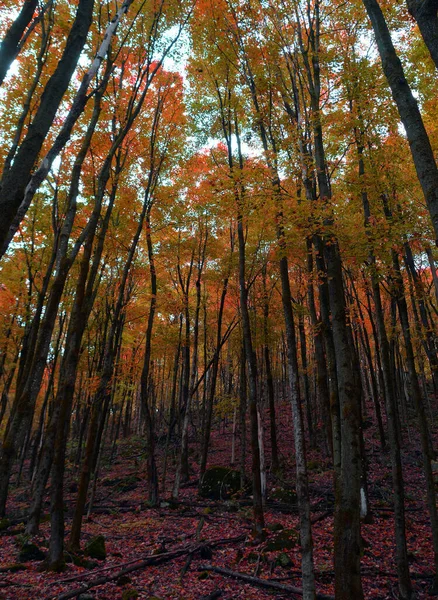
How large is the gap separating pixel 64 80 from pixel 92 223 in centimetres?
415

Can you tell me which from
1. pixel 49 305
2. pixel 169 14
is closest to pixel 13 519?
pixel 49 305

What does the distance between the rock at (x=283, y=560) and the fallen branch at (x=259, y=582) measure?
868 mm

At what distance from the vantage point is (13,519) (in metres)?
10.9

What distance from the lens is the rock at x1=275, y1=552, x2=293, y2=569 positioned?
22.6 feet

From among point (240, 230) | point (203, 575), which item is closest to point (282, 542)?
point (203, 575)

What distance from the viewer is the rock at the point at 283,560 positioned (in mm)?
6902

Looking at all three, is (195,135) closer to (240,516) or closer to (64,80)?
(64,80)

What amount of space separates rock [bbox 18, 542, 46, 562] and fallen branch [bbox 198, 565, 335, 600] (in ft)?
11.4

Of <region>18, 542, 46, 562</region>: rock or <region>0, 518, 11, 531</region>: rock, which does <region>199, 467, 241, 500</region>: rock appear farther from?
<region>18, 542, 46, 562</region>: rock

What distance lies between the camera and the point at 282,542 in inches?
303

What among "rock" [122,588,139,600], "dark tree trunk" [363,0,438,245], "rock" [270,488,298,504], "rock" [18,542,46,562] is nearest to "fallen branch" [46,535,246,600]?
"rock" [122,588,139,600]

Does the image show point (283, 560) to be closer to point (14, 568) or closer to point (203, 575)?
point (203, 575)

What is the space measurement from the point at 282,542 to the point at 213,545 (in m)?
1.62

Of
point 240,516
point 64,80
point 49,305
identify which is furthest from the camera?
point 240,516
